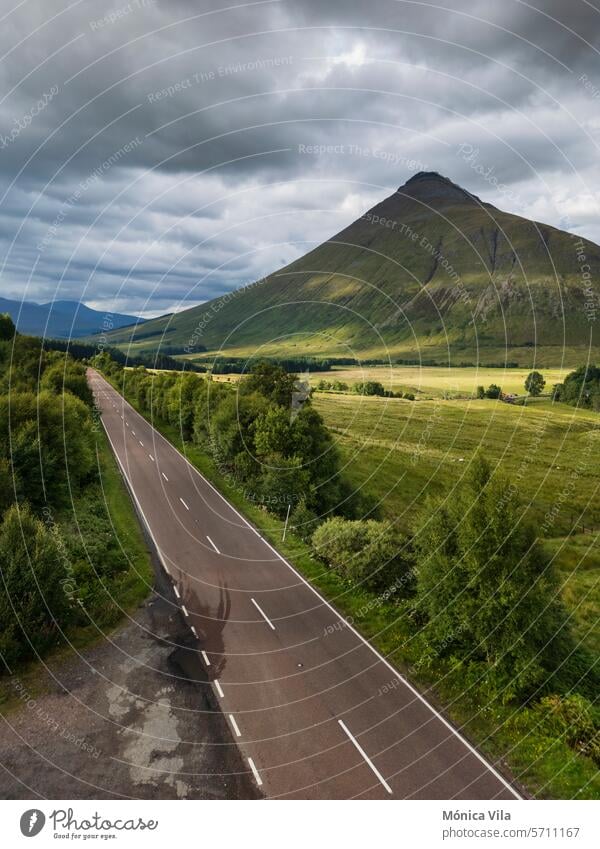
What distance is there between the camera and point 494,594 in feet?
67.4

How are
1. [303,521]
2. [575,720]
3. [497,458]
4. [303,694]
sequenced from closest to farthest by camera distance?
[575,720] < [303,694] < [303,521] < [497,458]

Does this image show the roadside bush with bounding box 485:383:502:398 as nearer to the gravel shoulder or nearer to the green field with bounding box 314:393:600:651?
the green field with bounding box 314:393:600:651

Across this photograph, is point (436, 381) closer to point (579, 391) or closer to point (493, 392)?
point (493, 392)

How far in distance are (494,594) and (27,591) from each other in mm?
20564

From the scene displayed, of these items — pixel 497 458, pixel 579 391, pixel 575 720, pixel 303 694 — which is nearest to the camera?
pixel 575 720

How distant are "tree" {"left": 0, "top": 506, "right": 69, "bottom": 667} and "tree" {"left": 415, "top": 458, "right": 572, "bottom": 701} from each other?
17.7m

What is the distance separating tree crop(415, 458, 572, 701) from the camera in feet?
65.9

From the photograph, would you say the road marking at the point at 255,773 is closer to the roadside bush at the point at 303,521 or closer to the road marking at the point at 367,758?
the road marking at the point at 367,758

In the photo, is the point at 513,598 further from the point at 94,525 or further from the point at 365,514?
the point at 94,525

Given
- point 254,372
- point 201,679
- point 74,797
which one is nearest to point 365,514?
point 254,372

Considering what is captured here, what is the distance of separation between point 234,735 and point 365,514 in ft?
96.4

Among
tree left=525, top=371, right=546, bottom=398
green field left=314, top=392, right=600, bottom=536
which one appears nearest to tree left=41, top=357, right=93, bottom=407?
green field left=314, top=392, right=600, bottom=536

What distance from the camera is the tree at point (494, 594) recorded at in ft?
65.9

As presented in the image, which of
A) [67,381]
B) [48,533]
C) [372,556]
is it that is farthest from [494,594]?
[67,381]
